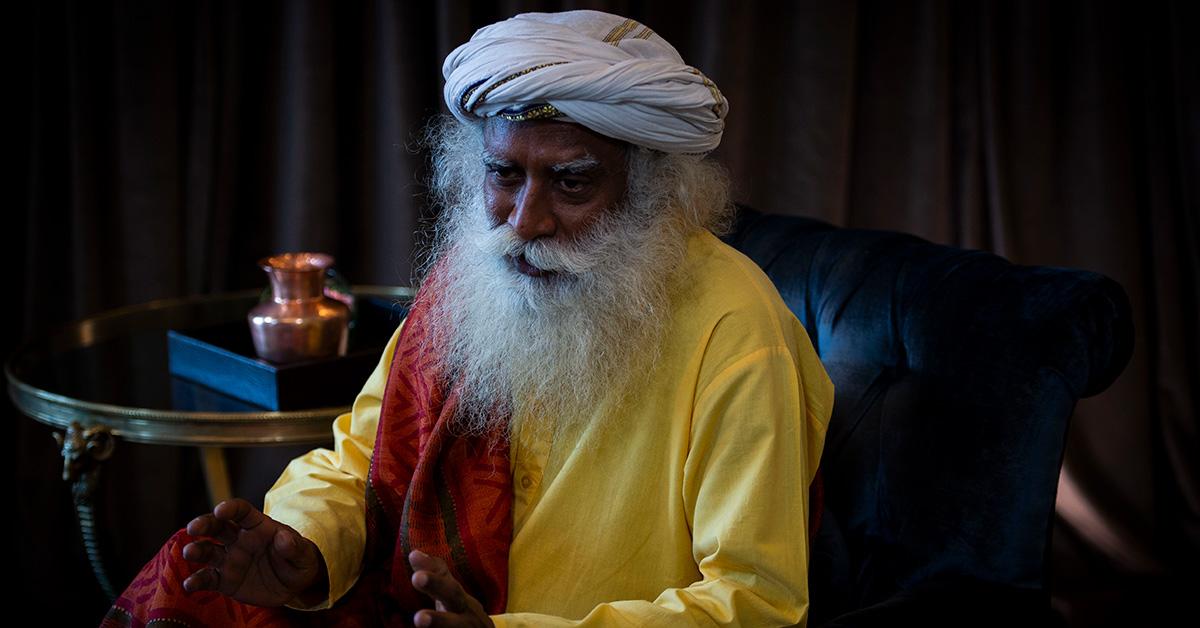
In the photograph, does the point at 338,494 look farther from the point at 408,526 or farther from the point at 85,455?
the point at 85,455

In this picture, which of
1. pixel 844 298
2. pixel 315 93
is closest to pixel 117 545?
pixel 315 93

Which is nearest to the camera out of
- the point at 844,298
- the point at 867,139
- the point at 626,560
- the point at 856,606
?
the point at 626,560

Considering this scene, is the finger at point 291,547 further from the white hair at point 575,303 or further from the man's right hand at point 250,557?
the white hair at point 575,303

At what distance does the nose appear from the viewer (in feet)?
4.99

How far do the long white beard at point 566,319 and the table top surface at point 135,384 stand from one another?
54 cm

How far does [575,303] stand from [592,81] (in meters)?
0.32

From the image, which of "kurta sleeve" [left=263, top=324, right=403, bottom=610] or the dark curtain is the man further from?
the dark curtain

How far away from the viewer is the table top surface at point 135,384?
6.73 ft

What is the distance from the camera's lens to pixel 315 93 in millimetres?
2852

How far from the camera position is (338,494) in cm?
164

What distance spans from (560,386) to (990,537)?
0.61 metres

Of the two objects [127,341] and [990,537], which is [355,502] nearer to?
[990,537]

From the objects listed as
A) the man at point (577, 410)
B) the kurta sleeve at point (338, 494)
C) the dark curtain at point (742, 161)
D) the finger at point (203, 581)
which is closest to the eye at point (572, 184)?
the man at point (577, 410)

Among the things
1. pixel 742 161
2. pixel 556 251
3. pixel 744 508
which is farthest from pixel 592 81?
pixel 742 161
